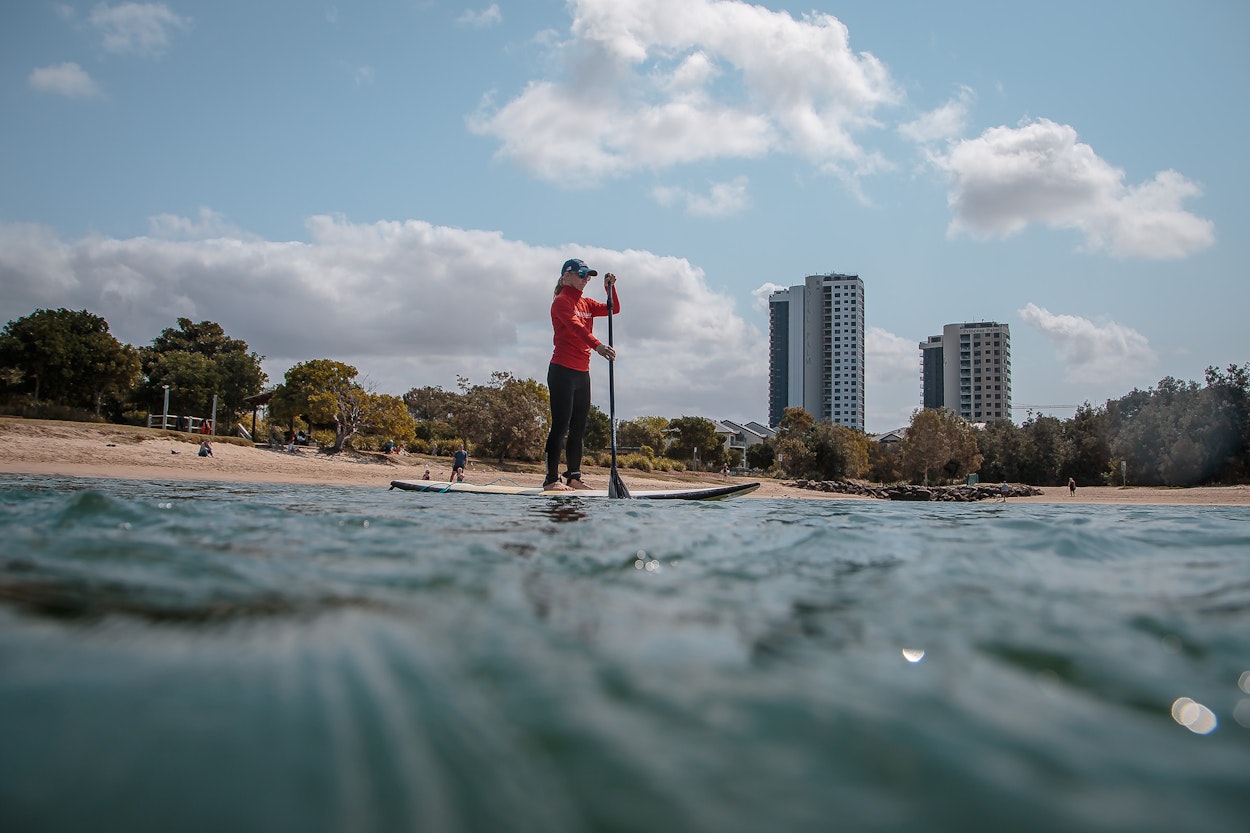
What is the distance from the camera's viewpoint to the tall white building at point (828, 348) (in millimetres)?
118812

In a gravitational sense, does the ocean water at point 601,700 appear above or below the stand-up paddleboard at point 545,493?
above

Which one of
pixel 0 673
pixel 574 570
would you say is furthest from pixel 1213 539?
pixel 0 673

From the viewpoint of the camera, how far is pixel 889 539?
382 centimetres

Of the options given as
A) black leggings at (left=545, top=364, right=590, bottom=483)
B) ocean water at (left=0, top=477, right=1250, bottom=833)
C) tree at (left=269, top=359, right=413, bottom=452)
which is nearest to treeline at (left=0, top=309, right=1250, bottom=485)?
tree at (left=269, top=359, right=413, bottom=452)

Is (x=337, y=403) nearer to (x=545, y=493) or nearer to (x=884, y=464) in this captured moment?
(x=545, y=493)

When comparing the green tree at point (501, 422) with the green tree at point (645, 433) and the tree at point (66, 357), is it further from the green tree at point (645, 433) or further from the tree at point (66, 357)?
the green tree at point (645, 433)

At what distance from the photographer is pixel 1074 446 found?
50.5m

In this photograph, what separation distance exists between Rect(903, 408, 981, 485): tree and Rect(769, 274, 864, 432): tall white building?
68.1 m

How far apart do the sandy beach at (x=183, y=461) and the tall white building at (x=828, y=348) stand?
92.2 m

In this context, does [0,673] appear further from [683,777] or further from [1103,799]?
[1103,799]

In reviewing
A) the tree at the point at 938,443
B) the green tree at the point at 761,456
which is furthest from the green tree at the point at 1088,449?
the green tree at the point at 761,456

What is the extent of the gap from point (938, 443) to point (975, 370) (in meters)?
85.0

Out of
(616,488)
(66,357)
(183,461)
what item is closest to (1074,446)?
(616,488)

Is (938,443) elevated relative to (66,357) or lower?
lower
